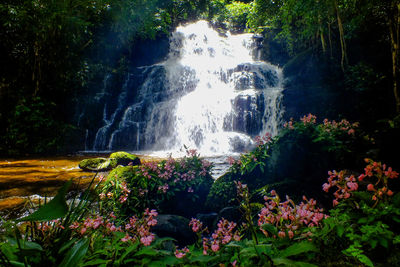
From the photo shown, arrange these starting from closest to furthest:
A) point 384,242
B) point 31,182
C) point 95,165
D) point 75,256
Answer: point 75,256, point 384,242, point 31,182, point 95,165

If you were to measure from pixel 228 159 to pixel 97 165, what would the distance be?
5573 millimetres

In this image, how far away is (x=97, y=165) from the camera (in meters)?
7.77

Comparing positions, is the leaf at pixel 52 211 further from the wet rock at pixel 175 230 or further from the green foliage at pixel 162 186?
the green foliage at pixel 162 186

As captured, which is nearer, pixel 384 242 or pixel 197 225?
pixel 384 242

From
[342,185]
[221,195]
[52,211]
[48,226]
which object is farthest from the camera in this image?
[221,195]

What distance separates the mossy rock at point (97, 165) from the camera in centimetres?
752

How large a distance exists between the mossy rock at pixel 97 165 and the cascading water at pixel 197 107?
516 centimetres

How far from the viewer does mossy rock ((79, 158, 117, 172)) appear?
→ 7.52 metres

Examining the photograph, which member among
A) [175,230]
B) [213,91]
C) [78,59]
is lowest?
[175,230]

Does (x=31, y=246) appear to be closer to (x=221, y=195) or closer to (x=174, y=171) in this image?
(x=174, y=171)

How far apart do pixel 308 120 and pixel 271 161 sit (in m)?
1.36

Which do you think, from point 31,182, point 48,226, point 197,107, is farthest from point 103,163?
point 197,107

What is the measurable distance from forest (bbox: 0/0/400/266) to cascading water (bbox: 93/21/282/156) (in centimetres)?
137

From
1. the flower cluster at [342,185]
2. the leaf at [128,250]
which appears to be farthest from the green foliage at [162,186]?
the flower cluster at [342,185]
